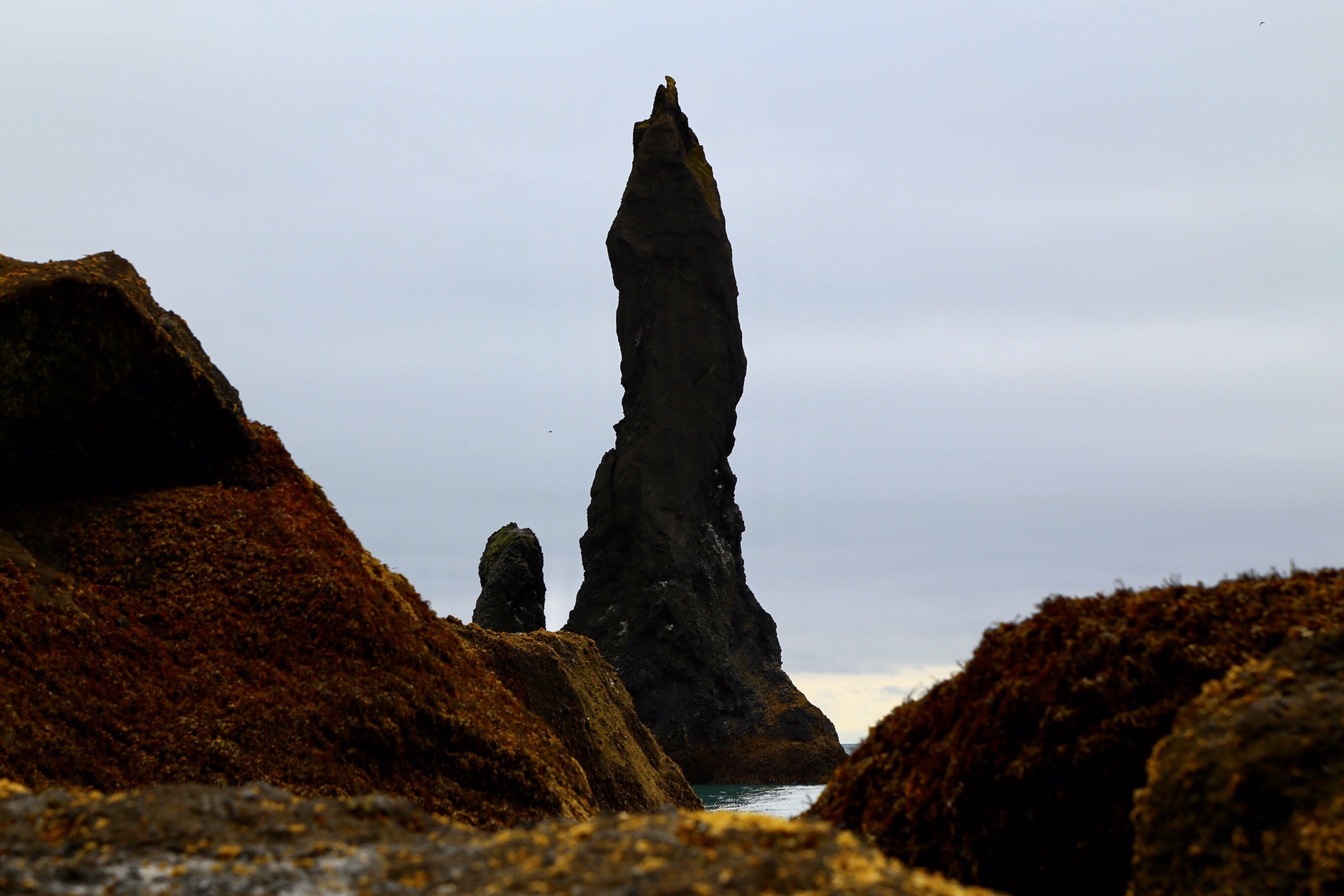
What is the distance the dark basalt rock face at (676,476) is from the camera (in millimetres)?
68188

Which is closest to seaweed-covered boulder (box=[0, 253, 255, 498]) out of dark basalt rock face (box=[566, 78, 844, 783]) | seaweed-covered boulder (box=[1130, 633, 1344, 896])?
seaweed-covered boulder (box=[1130, 633, 1344, 896])

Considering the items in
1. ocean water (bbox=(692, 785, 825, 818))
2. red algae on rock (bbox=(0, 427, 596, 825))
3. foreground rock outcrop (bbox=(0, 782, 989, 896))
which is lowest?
ocean water (bbox=(692, 785, 825, 818))

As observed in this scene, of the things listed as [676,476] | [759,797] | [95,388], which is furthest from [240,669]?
[676,476]

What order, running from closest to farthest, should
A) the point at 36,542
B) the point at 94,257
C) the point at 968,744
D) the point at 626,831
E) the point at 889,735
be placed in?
the point at 626,831
the point at 968,744
the point at 889,735
the point at 36,542
the point at 94,257

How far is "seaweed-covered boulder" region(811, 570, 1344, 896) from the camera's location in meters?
8.51

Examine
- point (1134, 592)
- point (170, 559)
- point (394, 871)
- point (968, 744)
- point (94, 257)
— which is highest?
point (94, 257)

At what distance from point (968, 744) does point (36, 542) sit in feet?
47.0

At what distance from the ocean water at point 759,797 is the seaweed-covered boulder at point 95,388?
18.6 meters

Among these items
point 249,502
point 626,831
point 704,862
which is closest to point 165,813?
point 626,831

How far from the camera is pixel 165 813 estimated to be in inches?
269

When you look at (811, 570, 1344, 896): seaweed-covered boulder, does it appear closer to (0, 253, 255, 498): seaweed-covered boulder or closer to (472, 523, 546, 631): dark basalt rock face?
(0, 253, 255, 498): seaweed-covered boulder

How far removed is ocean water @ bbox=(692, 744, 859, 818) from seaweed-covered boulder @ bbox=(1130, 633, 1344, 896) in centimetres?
2382

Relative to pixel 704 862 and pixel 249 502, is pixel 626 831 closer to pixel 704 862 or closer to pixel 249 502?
pixel 704 862

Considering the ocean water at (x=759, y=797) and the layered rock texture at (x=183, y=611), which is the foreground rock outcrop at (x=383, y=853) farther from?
the ocean water at (x=759, y=797)
